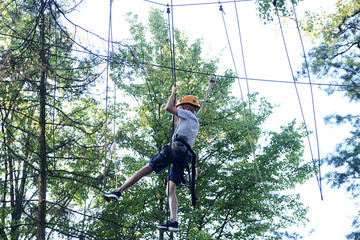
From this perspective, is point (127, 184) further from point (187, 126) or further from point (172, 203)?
point (187, 126)

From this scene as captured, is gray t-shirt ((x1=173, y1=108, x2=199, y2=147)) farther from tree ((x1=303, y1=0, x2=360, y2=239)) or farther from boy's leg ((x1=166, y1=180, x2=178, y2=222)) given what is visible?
tree ((x1=303, y1=0, x2=360, y2=239))

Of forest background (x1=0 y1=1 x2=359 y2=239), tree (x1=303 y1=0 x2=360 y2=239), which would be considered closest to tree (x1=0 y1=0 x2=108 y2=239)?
forest background (x1=0 y1=1 x2=359 y2=239)

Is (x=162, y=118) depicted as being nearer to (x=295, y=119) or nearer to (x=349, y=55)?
(x=295, y=119)

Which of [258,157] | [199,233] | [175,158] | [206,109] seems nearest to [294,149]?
[258,157]

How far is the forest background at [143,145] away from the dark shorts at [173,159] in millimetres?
3258

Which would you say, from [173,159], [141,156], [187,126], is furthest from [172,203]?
[141,156]

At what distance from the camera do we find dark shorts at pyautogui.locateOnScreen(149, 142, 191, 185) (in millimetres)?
4441

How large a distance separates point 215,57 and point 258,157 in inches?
177

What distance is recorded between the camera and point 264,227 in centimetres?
1107

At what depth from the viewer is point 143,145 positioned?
38.5 feet

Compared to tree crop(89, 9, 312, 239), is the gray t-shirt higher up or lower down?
lower down

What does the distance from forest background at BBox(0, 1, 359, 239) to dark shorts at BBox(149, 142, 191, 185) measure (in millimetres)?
3258

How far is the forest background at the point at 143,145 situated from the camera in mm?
8492

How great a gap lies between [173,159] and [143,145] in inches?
290
